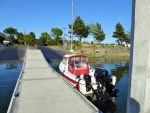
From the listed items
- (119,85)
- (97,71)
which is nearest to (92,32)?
(119,85)

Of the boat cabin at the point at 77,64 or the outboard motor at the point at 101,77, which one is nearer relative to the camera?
the outboard motor at the point at 101,77

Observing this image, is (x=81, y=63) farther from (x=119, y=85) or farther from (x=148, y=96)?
(x=148, y=96)

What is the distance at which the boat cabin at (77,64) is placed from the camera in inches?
603

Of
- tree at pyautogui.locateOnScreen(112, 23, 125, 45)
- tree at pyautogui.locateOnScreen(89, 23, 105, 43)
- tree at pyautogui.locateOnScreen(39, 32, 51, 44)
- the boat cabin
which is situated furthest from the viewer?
tree at pyautogui.locateOnScreen(39, 32, 51, 44)

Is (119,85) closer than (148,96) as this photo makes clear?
No

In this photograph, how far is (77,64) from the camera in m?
15.6

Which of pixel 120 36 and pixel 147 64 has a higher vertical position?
pixel 120 36

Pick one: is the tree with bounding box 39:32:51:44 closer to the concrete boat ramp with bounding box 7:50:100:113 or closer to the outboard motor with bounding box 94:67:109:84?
the outboard motor with bounding box 94:67:109:84

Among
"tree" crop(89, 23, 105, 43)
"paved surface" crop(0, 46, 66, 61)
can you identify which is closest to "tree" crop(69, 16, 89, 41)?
"tree" crop(89, 23, 105, 43)

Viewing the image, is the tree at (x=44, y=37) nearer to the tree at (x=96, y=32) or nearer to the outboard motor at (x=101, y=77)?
the tree at (x=96, y=32)

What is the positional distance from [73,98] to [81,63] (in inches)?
295

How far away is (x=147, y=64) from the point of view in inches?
91.7

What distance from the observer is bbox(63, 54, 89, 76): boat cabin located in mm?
15320

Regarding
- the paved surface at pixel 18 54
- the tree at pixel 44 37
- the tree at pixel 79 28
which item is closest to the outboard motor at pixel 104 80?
the paved surface at pixel 18 54
